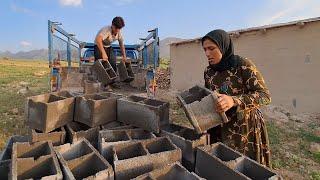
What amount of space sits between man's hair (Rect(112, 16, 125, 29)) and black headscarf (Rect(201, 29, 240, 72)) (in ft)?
13.5

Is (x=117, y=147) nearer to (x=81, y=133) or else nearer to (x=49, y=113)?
(x=81, y=133)

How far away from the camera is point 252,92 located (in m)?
2.73

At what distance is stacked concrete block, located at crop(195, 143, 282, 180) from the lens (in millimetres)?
2229

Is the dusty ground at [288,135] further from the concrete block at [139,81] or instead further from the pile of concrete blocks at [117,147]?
the pile of concrete blocks at [117,147]

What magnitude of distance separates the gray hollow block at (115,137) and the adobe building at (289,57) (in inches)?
347

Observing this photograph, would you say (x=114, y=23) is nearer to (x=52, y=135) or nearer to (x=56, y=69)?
(x=56, y=69)

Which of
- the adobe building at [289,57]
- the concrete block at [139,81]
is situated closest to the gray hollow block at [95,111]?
the concrete block at [139,81]

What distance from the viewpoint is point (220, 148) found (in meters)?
2.73

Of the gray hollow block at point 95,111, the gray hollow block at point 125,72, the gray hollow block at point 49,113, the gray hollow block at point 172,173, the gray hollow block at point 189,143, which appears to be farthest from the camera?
the gray hollow block at point 125,72

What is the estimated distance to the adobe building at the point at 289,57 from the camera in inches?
415

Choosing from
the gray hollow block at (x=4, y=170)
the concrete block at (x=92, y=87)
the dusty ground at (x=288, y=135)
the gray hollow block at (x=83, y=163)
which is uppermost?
the concrete block at (x=92, y=87)

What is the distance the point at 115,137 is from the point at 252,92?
1.35m

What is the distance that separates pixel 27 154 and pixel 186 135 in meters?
1.45

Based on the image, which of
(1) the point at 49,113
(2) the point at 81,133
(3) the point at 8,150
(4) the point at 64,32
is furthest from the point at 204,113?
(4) the point at 64,32
